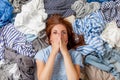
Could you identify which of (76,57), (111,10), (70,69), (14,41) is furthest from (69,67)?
(111,10)

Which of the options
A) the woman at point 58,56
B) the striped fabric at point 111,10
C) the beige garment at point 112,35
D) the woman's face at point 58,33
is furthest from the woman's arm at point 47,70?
the striped fabric at point 111,10

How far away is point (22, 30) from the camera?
66.9 inches

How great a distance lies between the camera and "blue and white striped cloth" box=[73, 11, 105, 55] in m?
1.61

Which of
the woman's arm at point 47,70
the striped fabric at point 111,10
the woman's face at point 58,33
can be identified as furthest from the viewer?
the striped fabric at point 111,10

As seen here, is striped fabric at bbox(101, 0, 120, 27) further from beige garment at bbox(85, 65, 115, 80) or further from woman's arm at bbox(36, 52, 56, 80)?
woman's arm at bbox(36, 52, 56, 80)

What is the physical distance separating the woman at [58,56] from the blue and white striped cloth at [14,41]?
10 centimetres

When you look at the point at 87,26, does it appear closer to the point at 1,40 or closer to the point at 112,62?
the point at 112,62

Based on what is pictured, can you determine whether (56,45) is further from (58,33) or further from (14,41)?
(14,41)

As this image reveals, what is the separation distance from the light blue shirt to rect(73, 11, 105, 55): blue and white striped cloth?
73 mm

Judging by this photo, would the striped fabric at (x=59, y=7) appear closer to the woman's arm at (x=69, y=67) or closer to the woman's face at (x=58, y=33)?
the woman's face at (x=58, y=33)

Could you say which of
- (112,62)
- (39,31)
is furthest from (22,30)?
(112,62)

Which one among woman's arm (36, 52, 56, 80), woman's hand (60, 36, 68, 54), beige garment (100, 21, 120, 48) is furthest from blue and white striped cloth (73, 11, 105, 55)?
woman's arm (36, 52, 56, 80)

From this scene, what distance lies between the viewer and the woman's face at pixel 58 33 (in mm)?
1546

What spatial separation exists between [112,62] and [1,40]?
0.72 m
